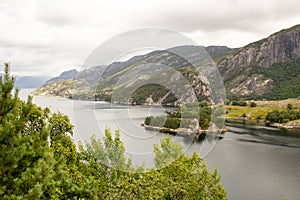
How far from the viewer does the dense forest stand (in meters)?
10.0

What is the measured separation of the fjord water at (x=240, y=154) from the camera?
22891 mm

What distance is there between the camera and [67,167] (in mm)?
20781

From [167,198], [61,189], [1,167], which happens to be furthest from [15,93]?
[167,198]

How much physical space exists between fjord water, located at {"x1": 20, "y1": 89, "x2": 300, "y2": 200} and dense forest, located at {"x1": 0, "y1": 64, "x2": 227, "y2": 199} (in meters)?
1.63

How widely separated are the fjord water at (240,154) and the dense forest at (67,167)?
1.63 metres

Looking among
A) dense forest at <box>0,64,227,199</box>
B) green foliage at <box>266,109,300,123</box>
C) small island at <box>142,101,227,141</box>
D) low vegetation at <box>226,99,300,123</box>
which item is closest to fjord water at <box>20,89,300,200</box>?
small island at <box>142,101,227,141</box>

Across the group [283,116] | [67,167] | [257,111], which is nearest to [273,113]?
[283,116]

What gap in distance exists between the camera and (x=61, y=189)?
46.6ft

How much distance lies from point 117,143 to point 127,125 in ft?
14.1

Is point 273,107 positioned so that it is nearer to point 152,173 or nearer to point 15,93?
point 152,173

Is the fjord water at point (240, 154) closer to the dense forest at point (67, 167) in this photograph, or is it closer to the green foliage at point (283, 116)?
the dense forest at point (67, 167)

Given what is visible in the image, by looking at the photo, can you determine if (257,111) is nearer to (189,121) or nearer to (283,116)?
(283,116)

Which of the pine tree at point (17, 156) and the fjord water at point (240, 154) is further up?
the pine tree at point (17, 156)

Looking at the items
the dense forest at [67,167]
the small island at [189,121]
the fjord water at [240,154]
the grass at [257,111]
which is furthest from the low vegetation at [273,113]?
the dense forest at [67,167]
